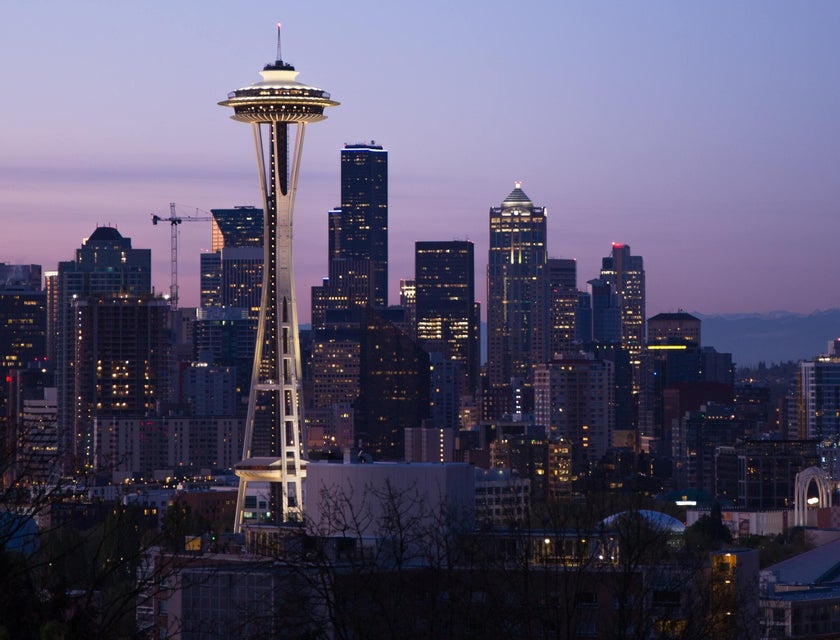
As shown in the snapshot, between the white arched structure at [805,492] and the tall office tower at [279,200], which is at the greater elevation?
the tall office tower at [279,200]

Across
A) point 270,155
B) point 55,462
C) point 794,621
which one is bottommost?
point 794,621

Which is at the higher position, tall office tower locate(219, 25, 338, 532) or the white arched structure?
tall office tower locate(219, 25, 338, 532)

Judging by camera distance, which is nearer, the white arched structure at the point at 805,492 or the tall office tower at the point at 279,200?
the tall office tower at the point at 279,200

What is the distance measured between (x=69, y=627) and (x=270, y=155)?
109396 mm

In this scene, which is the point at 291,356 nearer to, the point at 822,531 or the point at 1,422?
the point at 822,531

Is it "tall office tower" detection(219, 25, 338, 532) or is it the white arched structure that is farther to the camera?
the white arched structure

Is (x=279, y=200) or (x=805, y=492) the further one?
(x=805, y=492)

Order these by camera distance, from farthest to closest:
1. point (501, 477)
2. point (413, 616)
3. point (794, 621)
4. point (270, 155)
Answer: point (501, 477)
point (270, 155)
point (794, 621)
point (413, 616)

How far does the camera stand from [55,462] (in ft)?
92.7

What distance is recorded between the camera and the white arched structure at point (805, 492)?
152000 millimetres

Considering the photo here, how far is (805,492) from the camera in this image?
509ft

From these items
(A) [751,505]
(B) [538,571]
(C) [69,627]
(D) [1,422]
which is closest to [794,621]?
(B) [538,571]

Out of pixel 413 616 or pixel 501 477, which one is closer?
pixel 413 616

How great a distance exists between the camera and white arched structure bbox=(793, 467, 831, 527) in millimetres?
152000
